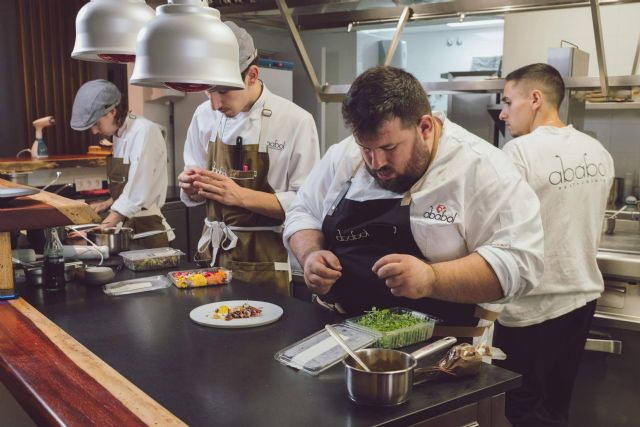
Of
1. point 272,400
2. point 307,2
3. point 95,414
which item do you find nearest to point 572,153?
point 307,2

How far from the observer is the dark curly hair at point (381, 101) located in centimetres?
179

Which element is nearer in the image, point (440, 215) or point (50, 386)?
point (50, 386)

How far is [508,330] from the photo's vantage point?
9.55ft

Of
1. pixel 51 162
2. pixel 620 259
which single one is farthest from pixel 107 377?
pixel 51 162

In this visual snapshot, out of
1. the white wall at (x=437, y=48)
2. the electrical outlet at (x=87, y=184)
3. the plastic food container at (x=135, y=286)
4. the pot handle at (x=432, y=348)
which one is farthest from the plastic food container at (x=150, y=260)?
the white wall at (x=437, y=48)

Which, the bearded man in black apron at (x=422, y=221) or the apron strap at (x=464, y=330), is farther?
the apron strap at (x=464, y=330)

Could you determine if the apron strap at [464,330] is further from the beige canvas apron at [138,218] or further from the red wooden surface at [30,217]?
the beige canvas apron at [138,218]

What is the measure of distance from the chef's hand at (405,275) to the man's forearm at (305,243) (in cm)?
46

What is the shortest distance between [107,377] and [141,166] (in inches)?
97.4

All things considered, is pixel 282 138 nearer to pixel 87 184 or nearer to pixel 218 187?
pixel 218 187

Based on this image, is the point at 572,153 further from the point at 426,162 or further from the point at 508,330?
the point at 426,162

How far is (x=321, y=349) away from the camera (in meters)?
1.62

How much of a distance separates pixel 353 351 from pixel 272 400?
0.71ft

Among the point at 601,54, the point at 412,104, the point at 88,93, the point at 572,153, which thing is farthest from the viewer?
the point at 88,93
